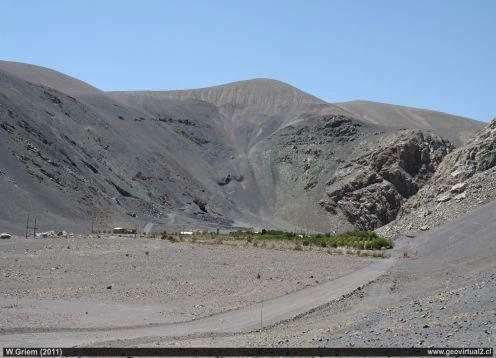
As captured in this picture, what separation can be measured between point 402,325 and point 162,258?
965 inches

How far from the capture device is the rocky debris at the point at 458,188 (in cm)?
4994

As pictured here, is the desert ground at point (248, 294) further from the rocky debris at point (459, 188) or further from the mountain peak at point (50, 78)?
the mountain peak at point (50, 78)

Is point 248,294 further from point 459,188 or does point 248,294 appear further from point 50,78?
point 50,78

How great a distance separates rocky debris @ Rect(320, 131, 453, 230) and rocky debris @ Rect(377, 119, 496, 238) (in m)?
21.8

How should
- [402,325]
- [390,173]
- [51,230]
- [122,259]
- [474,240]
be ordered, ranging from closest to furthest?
[402,325], [122,259], [474,240], [51,230], [390,173]

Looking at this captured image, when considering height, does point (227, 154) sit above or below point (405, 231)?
above

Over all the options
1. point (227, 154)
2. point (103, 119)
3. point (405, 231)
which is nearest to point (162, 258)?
point (405, 231)

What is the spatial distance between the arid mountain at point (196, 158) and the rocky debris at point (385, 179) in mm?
177

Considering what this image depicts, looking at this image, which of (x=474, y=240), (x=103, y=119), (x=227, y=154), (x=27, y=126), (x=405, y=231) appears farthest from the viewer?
(x=227, y=154)

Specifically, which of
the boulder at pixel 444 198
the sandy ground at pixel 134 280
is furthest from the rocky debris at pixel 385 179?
the sandy ground at pixel 134 280

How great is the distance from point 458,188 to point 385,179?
43.7 metres

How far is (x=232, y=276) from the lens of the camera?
30094 mm

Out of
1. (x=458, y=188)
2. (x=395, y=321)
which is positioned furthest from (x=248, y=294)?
(x=458, y=188)

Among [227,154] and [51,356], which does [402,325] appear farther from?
[227,154]
